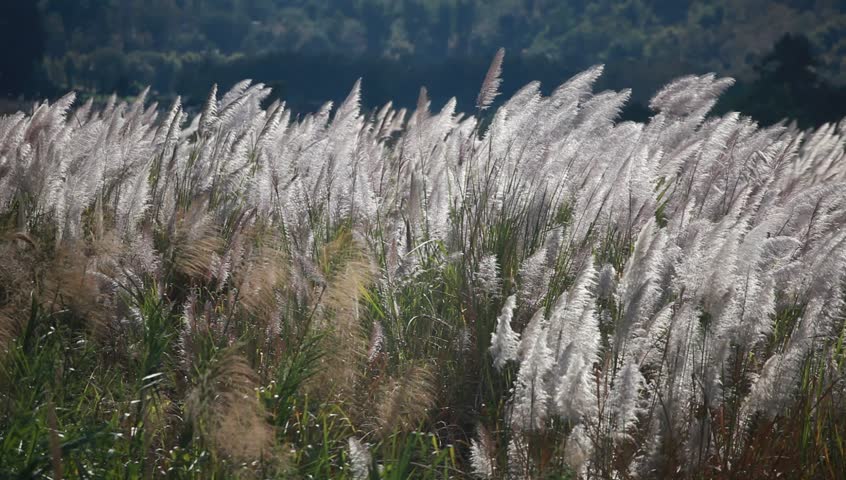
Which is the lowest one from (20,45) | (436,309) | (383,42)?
(436,309)

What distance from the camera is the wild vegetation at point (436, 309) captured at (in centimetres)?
263

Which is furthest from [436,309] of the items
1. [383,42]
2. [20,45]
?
[383,42]

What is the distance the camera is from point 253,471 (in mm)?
2682

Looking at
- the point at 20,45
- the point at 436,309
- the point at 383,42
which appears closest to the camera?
the point at 436,309

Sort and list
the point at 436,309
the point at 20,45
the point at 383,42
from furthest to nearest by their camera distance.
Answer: the point at 383,42
the point at 20,45
the point at 436,309

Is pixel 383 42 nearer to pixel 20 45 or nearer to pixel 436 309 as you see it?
pixel 20 45

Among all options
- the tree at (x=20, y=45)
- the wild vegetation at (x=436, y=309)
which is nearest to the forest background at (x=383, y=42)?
the tree at (x=20, y=45)

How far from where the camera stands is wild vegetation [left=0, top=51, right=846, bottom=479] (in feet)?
8.63

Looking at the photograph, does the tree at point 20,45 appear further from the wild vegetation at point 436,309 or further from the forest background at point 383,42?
the wild vegetation at point 436,309

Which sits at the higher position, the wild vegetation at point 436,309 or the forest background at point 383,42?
the forest background at point 383,42

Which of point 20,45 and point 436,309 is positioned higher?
point 20,45

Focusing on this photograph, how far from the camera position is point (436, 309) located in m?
3.80

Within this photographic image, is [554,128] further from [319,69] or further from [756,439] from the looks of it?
[319,69]

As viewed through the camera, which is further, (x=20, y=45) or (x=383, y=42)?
(x=383, y=42)
